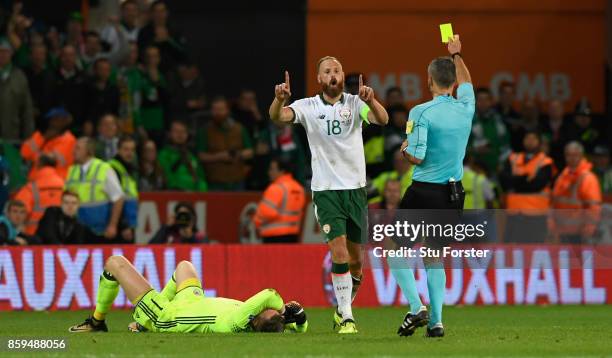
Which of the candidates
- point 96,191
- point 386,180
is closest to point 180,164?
point 96,191

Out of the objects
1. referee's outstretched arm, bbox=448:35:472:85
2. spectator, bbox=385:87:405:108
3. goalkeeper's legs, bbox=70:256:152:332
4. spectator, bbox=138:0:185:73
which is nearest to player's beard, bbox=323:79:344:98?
referee's outstretched arm, bbox=448:35:472:85

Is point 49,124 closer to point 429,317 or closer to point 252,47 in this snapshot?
point 252,47

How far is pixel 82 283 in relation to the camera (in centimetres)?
1928

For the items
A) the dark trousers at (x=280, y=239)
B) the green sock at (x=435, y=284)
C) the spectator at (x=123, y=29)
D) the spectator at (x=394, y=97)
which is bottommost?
the dark trousers at (x=280, y=239)

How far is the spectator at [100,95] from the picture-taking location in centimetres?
2258

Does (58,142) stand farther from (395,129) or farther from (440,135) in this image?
(440,135)

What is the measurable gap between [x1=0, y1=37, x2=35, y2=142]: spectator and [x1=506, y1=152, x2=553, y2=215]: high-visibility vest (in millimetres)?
6622

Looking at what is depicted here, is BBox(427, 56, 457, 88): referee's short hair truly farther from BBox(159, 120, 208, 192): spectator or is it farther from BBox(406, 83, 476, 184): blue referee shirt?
BBox(159, 120, 208, 192): spectator

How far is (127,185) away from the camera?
20.7 meters

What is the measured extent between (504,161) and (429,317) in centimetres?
1019

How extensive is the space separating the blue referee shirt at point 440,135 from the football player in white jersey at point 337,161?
3.49 feet

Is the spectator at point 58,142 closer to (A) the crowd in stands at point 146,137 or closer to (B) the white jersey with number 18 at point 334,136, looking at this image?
(A) the crowd in stands at point 146,137

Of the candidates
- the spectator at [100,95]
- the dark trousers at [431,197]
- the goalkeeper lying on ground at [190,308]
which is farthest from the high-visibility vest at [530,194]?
the dark trousers at [431,197]

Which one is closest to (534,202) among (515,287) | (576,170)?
(576,170)
